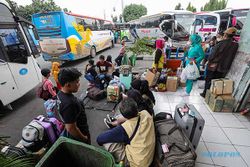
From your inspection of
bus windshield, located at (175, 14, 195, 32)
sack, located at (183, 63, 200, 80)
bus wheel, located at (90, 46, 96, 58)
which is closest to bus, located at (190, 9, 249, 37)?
bus windshield, located at (175, 14, 195, 32)

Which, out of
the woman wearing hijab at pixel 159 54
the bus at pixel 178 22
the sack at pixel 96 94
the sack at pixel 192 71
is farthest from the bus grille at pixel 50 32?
the bus at pixel 178 22

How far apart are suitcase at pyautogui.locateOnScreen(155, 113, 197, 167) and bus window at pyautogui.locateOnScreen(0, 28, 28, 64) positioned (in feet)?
12.9

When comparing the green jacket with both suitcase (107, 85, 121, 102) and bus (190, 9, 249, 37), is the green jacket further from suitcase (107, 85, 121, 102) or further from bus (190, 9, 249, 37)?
bus (190, 9, 249, 37)

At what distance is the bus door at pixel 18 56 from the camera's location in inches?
138

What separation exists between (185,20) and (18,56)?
1116 centimetres

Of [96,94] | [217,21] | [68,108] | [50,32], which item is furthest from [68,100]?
[217,21]

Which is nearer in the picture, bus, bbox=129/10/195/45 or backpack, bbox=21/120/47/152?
backpack, bbox=21/120/47/152

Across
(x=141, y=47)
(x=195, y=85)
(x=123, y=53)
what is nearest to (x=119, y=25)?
(x=141, y=47)

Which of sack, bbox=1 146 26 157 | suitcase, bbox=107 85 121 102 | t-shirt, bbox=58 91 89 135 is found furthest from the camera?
suitcase, bbox=107 85 121 102

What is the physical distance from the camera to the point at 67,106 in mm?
1477

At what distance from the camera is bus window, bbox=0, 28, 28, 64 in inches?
137

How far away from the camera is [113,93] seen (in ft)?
12.9

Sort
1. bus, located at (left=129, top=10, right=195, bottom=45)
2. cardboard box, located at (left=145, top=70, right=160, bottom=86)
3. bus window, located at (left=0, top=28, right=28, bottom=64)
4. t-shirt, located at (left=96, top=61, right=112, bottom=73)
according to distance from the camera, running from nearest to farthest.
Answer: bus window, located at (left=0, top=28, right=28, bottom=64) < cardboard box, located at (left=145, top=70, right=160, bottom=86) < t-shirt, located at (left=96, top=61, right=112, bottom=73) < bus, located at (left=129, top=10, right=195, bottom=45)

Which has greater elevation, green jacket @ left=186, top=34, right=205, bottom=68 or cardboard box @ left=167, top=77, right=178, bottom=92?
green jacket @ left=186, top=34, right=205, bottom=68
